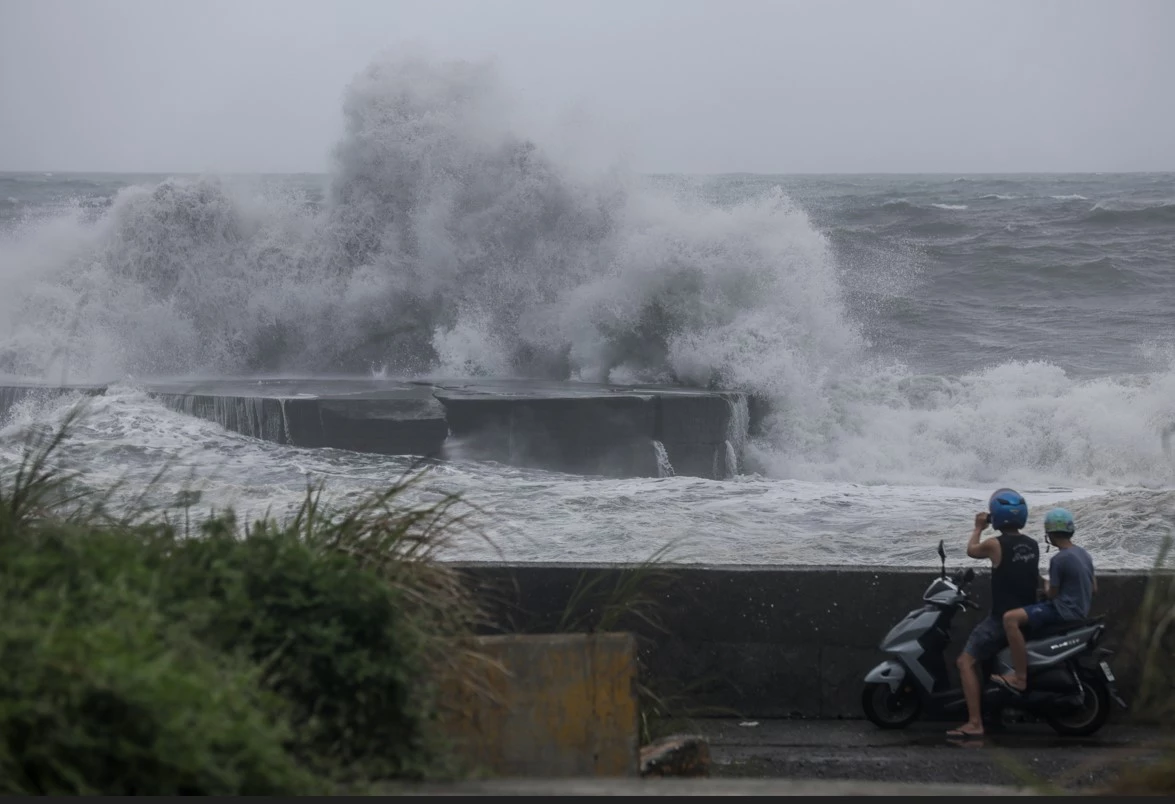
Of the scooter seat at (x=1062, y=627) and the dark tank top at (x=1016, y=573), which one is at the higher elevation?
the dark tank top at (x=1016, y=573)

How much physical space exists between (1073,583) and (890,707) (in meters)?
1.04

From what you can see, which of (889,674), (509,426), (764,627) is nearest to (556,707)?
(764,627)

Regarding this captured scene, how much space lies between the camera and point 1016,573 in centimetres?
602

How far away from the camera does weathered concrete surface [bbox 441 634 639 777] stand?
13.9 ft

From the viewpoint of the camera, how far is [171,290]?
2081 cm

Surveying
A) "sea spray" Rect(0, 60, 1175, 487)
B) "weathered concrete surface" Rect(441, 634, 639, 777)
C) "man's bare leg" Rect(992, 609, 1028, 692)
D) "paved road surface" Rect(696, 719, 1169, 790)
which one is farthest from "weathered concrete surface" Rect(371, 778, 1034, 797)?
"sea spray" Rect(0, 60, 1175, 487)

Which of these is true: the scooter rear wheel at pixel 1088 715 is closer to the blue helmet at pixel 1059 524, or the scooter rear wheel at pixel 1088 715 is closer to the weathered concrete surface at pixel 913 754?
the weathered concrete surface at pixel 913 754

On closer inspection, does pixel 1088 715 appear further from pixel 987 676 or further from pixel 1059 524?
pixel 1059 524

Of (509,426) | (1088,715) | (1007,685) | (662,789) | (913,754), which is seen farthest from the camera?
(509,426)

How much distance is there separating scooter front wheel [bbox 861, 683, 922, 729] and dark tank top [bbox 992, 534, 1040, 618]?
589 mm

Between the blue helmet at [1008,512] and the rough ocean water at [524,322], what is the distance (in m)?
6.22

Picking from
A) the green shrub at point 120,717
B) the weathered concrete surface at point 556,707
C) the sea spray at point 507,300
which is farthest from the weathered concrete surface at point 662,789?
the sea spray at point 507,300

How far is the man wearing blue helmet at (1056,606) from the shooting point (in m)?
5.84

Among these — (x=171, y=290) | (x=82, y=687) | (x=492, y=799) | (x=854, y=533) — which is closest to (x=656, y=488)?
(x=854, y=533)
